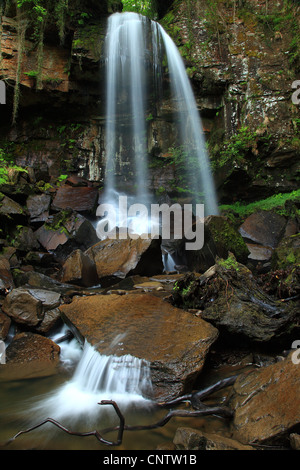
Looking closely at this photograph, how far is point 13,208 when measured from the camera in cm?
813

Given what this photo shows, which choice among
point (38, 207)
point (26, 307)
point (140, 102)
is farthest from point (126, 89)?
point (26, 307)

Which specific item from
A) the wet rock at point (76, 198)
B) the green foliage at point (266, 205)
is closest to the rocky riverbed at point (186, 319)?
the wet rock at point (76, 198)

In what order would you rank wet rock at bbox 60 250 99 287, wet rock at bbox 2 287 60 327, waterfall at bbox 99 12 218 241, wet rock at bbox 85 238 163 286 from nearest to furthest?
wet rock at bbox 2 287 60 327, wet rock at bbox 60 250 99 287, wet rock at bbox 85 238 163 286, waterfall at bbox 99 12 218 241

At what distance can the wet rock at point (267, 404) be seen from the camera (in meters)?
1.89

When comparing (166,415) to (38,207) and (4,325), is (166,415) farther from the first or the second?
(38,207)

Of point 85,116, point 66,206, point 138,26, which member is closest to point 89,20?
point 138,26

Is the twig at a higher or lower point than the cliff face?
lower

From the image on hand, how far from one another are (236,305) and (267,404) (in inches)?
62.8

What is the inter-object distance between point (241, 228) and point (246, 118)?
5389 mm

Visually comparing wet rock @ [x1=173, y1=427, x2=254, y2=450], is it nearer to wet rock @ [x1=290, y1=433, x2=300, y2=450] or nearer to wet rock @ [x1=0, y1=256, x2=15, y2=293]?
wet rock @ [x1=290, y1=433, x2=300, y2=450]

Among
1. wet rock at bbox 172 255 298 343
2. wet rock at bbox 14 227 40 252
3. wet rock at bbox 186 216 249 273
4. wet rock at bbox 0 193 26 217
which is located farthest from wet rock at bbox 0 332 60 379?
wet rock at bbox 0 193 26 217

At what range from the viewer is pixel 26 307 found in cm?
430

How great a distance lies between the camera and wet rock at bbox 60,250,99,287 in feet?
19.9

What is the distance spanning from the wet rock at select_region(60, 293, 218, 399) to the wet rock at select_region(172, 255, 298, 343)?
0.31m
